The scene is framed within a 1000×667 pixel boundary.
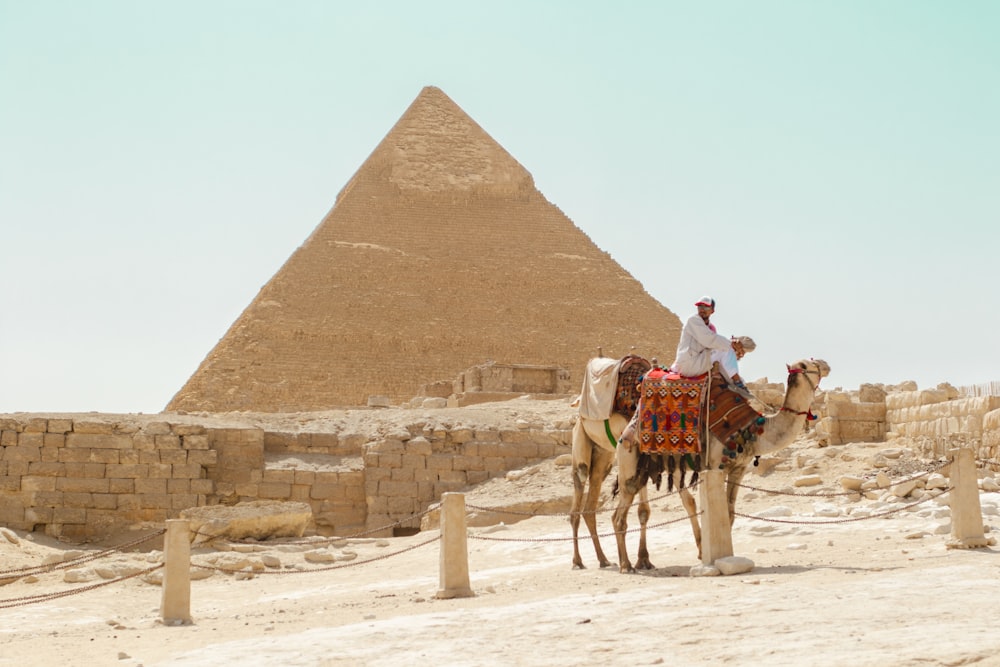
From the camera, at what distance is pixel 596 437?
9.23 meters

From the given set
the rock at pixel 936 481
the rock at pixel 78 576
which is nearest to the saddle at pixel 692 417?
the rock at pixel 936 481

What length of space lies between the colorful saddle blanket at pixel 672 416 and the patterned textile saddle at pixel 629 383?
353 mm

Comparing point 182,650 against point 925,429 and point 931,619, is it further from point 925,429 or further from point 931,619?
point 925,429

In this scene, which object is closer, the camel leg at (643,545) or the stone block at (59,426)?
the camel leg at (643,545)

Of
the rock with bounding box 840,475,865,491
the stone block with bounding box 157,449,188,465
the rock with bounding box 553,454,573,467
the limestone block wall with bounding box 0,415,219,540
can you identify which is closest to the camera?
the rock with bounding box 840,475,865,491

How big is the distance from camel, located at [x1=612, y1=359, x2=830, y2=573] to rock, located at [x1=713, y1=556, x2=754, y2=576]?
567mm

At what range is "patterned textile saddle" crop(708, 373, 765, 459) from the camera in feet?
27.3

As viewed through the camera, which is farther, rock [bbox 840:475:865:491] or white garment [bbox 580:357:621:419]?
rock [bbox 840:475:865:491]

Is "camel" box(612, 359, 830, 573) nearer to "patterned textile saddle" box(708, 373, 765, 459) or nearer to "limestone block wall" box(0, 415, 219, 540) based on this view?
"patterned textile saddle" box(708, 373, 765, 459)

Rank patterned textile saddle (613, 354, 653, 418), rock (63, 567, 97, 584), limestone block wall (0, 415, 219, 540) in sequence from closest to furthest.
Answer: patterned textile saddle (613, 354, 653, 418)
rock (63, 567, 97, 584)
limestone block wall (0, 415, 219, 540)

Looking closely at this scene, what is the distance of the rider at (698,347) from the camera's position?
852 cm

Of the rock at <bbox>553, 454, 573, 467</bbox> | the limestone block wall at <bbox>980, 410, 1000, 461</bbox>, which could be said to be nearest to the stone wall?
the rock at <bbox>553, 454, 573, 467</bbox>

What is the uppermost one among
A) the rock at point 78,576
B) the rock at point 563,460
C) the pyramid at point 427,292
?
the pyramid at point 427,292

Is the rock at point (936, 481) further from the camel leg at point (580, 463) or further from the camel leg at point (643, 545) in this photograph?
the camel leg at point (580, 463)
